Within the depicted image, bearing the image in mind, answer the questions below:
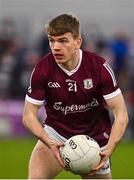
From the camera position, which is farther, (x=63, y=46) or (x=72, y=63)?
(x=72, y=63)

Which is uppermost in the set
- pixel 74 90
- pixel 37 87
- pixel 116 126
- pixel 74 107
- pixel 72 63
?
pixel 72 63

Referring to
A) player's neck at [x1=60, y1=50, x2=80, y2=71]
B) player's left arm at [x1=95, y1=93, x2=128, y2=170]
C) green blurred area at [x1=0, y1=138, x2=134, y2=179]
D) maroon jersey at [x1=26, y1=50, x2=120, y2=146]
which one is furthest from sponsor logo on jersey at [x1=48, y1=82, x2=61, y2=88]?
green blurred area at [x1=0, y1=138, x2=134, y2=179]

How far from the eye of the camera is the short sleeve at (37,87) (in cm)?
841

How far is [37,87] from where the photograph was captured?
846 centimetres

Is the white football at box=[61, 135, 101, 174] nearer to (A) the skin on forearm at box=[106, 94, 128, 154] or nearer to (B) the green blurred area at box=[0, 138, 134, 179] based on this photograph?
(A) the skin on forearm at box=[106, 94, 128, 154]

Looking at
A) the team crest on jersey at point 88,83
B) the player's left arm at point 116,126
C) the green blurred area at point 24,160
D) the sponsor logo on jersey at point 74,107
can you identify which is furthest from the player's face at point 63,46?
the green blurred area at point 24,160

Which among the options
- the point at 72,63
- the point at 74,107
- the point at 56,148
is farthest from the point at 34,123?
the point at 72,63

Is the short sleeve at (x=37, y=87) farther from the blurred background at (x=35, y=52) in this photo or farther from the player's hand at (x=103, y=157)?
the blurred background at (x=35, y=52)

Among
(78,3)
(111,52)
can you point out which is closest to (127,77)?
(111,52)

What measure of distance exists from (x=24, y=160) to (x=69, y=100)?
6651mm

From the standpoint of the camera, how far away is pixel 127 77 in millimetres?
19906

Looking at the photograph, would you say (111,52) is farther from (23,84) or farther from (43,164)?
(43,164)

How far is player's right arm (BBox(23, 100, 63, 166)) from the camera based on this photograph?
827 cm

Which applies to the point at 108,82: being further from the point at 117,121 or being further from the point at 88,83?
the point at 117,121
